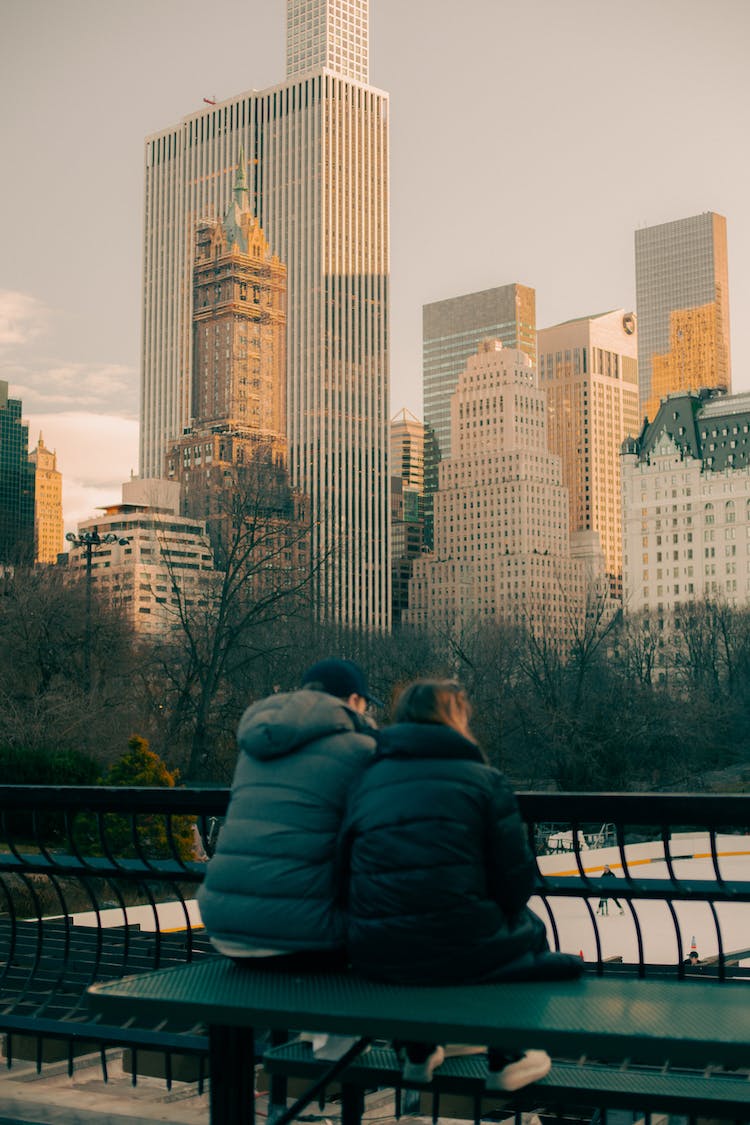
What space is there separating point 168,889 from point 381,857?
2833 centimetres

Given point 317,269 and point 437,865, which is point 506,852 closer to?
point 437,865

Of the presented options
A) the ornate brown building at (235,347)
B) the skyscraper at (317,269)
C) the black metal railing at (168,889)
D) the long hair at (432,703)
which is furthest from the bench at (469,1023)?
the ornate brown building at (235,347)

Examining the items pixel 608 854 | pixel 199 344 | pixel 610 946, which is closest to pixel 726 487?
pixel 199 344

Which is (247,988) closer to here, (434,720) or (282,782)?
(282,782)

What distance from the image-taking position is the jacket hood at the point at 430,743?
3654mm

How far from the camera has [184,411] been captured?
577ft

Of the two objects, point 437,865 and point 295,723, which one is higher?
point 295,723

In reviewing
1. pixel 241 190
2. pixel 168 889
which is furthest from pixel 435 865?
pixel 241 190

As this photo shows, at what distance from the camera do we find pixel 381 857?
3.59 meters

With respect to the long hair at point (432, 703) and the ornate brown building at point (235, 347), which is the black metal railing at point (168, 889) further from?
the ornate brown building at point (235, 347)

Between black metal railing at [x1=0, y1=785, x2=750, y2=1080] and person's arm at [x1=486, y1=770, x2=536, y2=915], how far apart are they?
83 cm

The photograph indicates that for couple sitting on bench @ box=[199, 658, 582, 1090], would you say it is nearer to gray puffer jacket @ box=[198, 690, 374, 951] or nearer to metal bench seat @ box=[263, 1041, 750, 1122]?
gray puffer jacket @ box=[198, 690, 374, 951]

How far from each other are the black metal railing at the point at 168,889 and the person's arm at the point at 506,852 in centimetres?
83

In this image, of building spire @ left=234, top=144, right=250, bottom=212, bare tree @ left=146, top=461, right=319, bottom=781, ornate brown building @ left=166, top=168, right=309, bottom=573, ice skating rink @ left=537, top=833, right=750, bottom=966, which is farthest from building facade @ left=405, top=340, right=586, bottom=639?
ice skating rink @ left=537, top=833, right=750, bottom=966
